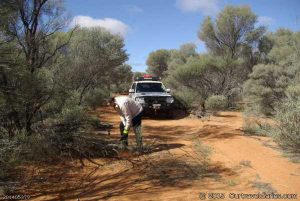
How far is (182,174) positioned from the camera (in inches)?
249

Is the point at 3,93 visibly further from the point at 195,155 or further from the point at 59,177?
the point at 195,155

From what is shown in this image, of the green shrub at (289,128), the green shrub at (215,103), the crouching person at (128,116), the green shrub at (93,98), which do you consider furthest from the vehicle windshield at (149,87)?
the green shrub at (289,128)

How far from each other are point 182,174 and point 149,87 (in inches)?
396

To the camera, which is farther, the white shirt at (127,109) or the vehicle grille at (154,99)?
the vehicle grille at (154,99)

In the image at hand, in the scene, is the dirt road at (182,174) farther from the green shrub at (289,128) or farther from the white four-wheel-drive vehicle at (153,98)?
the white four-wheel-drive vehicle at (153,98)

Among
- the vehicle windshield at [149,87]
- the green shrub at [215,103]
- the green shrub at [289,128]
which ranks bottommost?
the green shrub at [289,128]

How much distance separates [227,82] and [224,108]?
215 cm

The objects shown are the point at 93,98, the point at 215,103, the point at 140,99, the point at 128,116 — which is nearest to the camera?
the point at 128,116

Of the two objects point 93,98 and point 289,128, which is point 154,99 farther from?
point 289,128

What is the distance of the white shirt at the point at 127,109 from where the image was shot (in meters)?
7.88

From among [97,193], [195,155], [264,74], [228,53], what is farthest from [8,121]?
[228,53]

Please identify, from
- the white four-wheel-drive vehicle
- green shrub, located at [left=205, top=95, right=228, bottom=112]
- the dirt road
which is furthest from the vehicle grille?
the dirt road

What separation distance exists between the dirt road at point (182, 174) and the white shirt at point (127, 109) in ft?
2.76

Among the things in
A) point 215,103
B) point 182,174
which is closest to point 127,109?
point 182,174
